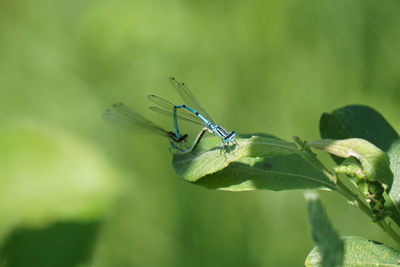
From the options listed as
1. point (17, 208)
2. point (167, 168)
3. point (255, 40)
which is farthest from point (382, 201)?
point (255, 40)

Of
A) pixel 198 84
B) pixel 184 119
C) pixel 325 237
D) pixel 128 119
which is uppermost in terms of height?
pixel 198 84

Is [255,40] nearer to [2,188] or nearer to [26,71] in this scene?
[26,71]

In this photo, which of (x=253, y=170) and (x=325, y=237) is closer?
(x=325, y=237)

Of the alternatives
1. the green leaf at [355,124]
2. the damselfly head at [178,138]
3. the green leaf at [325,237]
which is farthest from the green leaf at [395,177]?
the damselfly head at [178,138]

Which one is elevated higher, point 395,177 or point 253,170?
point 253,170

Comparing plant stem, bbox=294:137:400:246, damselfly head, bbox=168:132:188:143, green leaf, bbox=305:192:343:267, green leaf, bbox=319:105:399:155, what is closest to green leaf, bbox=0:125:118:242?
damselfly head, bbox=168:132:188:143

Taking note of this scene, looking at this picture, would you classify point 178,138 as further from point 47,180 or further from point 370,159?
point 370,159

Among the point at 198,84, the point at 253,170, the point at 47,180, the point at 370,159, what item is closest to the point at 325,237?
the point at 370,159

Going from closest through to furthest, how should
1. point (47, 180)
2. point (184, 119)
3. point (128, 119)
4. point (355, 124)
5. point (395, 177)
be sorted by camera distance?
point (395, 177) < point (355, 124) < point (47, 180) < point (184, 119) < point (128, 119)
